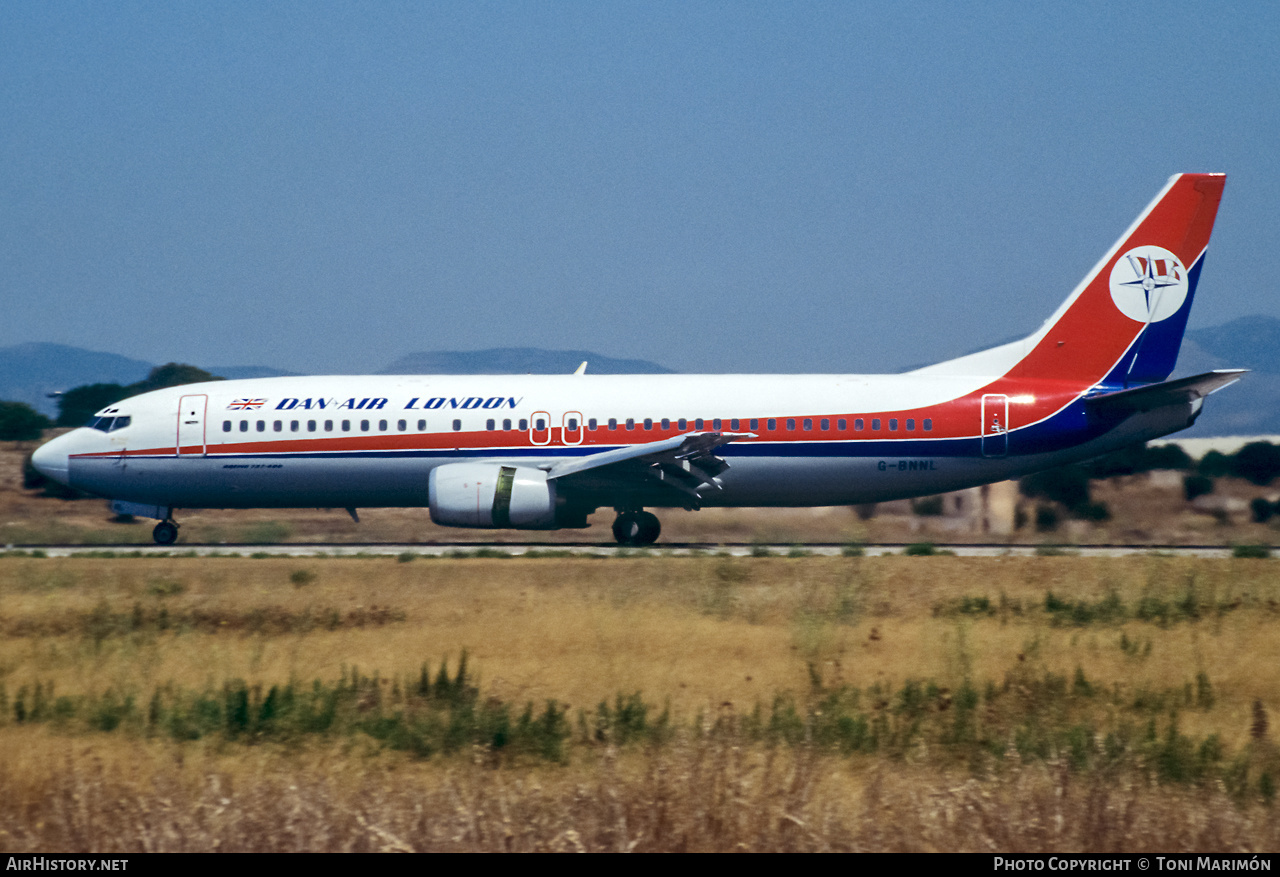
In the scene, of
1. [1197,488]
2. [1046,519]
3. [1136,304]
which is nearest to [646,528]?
[1046,519]

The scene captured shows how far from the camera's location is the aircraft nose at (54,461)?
2797 centimetres

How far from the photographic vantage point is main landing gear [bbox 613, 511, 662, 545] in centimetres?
2719

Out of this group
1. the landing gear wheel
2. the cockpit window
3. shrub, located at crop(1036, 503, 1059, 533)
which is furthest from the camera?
shrub, located at crop(1036, 503, 1059, 533)

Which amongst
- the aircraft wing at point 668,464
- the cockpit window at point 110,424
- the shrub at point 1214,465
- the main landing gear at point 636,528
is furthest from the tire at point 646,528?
the shrub at point 1214,465

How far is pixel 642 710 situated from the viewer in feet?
35.2

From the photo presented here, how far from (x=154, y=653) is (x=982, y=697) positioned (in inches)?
319

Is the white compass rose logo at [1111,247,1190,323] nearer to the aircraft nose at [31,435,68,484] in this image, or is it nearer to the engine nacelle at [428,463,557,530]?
the engine nacelle at [428,463,557,530]

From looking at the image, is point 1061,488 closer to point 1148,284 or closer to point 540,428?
point 1148,284

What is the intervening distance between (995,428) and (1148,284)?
4476 millimetres

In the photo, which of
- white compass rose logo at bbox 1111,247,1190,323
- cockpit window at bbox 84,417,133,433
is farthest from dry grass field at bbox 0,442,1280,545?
white compass rose logo at bbox 1111,247,1190,323

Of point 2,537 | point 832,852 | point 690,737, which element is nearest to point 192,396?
point 2,537

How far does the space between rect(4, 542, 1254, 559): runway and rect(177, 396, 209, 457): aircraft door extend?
80.6 inches

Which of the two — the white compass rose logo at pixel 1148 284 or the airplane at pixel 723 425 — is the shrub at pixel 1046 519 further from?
the white compass rose logo at pixel 1148 284

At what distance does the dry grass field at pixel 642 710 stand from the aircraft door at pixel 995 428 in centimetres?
697
